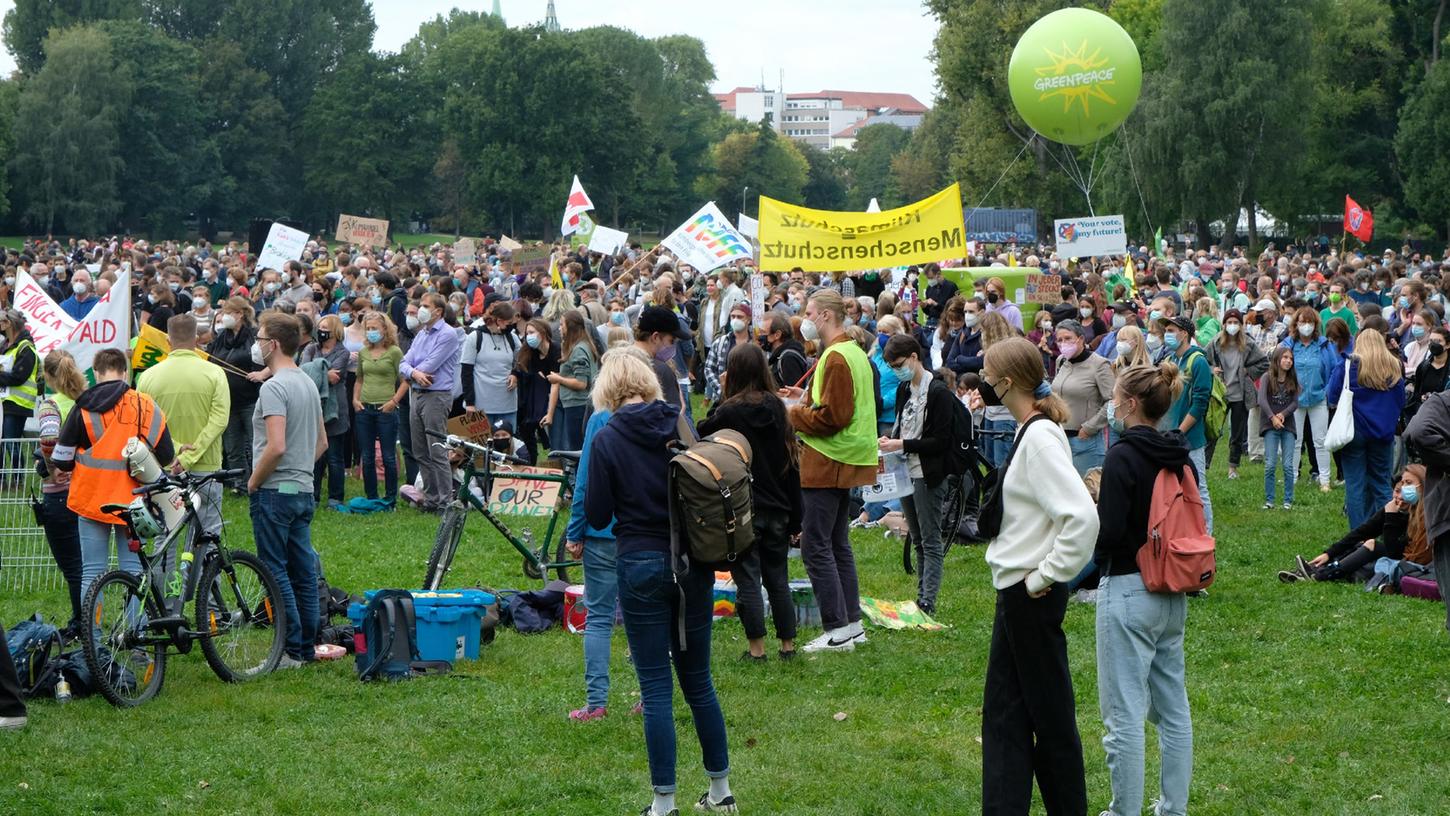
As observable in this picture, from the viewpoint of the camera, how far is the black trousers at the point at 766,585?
8.83 metres

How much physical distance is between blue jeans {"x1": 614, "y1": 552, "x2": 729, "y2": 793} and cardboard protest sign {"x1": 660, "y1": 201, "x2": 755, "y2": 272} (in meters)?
15.7

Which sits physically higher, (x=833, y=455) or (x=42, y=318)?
(x=42, y=318)

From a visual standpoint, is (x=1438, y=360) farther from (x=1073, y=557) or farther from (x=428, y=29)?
(x=428, y=29)

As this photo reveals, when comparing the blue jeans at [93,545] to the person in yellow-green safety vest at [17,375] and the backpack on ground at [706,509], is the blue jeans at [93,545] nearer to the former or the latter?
the backpack on ground at [706,509]

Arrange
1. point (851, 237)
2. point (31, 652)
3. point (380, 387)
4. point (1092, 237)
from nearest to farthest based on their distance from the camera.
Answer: point (31, 652), point (380, 387), point (851, 237), point (1092, 237)

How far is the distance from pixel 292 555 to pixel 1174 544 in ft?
17.3

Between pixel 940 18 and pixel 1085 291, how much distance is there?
5007 centimetres

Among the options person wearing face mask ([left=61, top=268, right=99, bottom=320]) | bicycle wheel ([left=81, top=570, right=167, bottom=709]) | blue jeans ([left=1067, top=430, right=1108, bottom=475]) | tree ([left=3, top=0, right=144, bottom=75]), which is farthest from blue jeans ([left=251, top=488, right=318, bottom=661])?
tree ([left=3, top=0, right=144, bottom=75])

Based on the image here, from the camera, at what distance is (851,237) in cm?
1709

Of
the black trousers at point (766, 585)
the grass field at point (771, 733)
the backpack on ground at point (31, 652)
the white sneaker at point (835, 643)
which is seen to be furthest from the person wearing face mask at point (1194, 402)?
the backpack on ground at point (31, 652)

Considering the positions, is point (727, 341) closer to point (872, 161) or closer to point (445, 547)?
point (445, 547)

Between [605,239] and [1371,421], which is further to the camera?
[605,239]

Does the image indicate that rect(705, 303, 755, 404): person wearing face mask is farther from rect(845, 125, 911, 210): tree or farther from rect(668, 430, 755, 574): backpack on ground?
rect(845, 125, 911, 210): tree

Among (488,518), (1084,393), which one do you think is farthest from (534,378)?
(1084,393)
